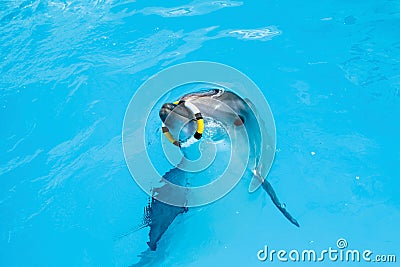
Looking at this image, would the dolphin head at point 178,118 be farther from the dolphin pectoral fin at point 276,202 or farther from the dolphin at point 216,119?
the dolphin pectoral fin at point 276,202

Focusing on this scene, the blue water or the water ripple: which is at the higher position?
the water ripple

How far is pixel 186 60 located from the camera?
557 cm

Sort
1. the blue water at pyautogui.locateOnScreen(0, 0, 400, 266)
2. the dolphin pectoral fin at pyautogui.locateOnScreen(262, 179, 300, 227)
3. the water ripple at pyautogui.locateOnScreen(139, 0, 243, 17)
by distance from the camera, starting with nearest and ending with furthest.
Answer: the dolphin pectoral fin at pyautogui.locateOnScreen(262, 179, 300, 227) → the blue water at pyautogui.locateOnScreen(0, 0, 400, 266) → the water ripple at pyautogui.locateOnScreen(139, 0, 243, 17)

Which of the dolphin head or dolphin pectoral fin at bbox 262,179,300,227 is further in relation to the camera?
dolphin pectoral fin at bbox 262,179,300,227

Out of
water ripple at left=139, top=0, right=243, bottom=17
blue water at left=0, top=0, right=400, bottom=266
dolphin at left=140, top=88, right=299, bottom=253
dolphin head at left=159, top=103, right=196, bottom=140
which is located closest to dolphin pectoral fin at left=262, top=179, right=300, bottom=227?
dolphin at left=140, top=88, right=299, bottom=253

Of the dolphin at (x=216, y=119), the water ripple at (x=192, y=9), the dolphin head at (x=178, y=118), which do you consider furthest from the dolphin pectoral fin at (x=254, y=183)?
the water ripple at (x=192, y=9)

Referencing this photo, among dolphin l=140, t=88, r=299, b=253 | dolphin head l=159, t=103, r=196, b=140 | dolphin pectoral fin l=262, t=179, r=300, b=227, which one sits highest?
dolphin head l=159, t=103, r=196, b=140

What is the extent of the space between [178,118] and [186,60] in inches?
90.2

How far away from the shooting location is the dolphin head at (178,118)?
344 centimetres

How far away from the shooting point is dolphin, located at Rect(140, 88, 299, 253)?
3.48 m

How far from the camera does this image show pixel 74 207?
4.39 metres

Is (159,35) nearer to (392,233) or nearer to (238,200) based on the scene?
(238,200)

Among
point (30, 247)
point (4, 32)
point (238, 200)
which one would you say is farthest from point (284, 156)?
point (4, 32)

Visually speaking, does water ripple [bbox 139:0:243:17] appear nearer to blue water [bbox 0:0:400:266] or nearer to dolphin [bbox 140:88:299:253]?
blue water [bbox 0:0:400:266]
